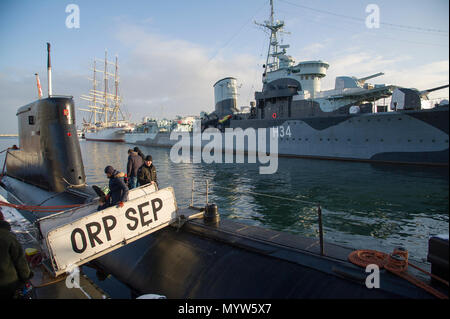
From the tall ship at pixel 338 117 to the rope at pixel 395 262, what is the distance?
43.4 feet

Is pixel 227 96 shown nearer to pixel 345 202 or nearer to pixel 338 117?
pixel 338 117

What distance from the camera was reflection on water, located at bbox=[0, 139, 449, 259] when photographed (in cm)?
939

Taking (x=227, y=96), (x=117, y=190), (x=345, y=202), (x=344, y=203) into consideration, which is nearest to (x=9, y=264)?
(x=117, y=190)

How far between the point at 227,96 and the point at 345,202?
40.3m

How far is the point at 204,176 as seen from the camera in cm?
2289

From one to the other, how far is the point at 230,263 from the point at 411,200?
469 inches

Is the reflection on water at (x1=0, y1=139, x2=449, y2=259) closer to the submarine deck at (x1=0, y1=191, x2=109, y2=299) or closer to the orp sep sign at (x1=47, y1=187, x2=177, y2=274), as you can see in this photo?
the orp sep sign at (x1=47, y1=187, x2=177, y2=274)

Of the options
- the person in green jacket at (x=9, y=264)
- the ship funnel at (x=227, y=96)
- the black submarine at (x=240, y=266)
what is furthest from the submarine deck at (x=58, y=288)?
the ship funnel at (x=227, y=96)

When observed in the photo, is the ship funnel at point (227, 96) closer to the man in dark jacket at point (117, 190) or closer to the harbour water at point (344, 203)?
the harbour water at point (344, 203)

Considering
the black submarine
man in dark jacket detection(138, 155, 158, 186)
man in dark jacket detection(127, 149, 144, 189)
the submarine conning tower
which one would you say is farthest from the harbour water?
the submarine conning tower

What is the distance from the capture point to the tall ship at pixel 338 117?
858 inches

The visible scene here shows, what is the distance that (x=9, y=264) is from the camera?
3648mm
